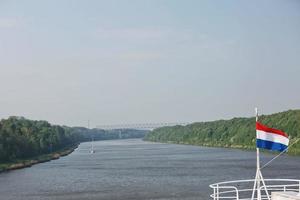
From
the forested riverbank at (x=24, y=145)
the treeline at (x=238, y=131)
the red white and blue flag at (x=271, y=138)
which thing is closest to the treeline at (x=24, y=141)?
the forested riverbank at (x=24, y=145)

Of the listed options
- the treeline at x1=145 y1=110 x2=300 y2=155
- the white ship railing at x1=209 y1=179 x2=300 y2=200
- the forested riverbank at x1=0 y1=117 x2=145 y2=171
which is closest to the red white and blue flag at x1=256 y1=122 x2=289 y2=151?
the white ship railing at x1=209 y1=179 x2=300 y2=200

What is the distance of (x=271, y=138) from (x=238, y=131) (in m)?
118

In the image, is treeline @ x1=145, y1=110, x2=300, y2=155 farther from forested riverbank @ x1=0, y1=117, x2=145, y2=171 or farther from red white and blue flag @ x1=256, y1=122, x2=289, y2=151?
red white and blue flag @ x1=256, y1=122, x2=289, y2=151

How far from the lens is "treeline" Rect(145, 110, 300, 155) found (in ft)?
325

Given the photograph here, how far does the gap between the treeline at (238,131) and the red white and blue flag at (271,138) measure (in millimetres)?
75441

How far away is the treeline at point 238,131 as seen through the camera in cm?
9911

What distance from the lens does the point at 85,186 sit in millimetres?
44906

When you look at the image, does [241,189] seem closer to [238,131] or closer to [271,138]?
[271,138]

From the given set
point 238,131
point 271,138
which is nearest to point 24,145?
point 238,131

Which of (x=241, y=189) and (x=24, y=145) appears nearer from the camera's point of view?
(x=241, y=189)

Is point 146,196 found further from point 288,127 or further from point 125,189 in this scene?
point 288,127

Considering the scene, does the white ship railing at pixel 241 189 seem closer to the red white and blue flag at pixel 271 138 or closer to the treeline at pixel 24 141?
the red white and blue flag at pixel 271 138

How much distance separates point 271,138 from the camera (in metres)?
12.1

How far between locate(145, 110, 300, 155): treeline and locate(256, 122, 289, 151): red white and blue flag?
248 feet
